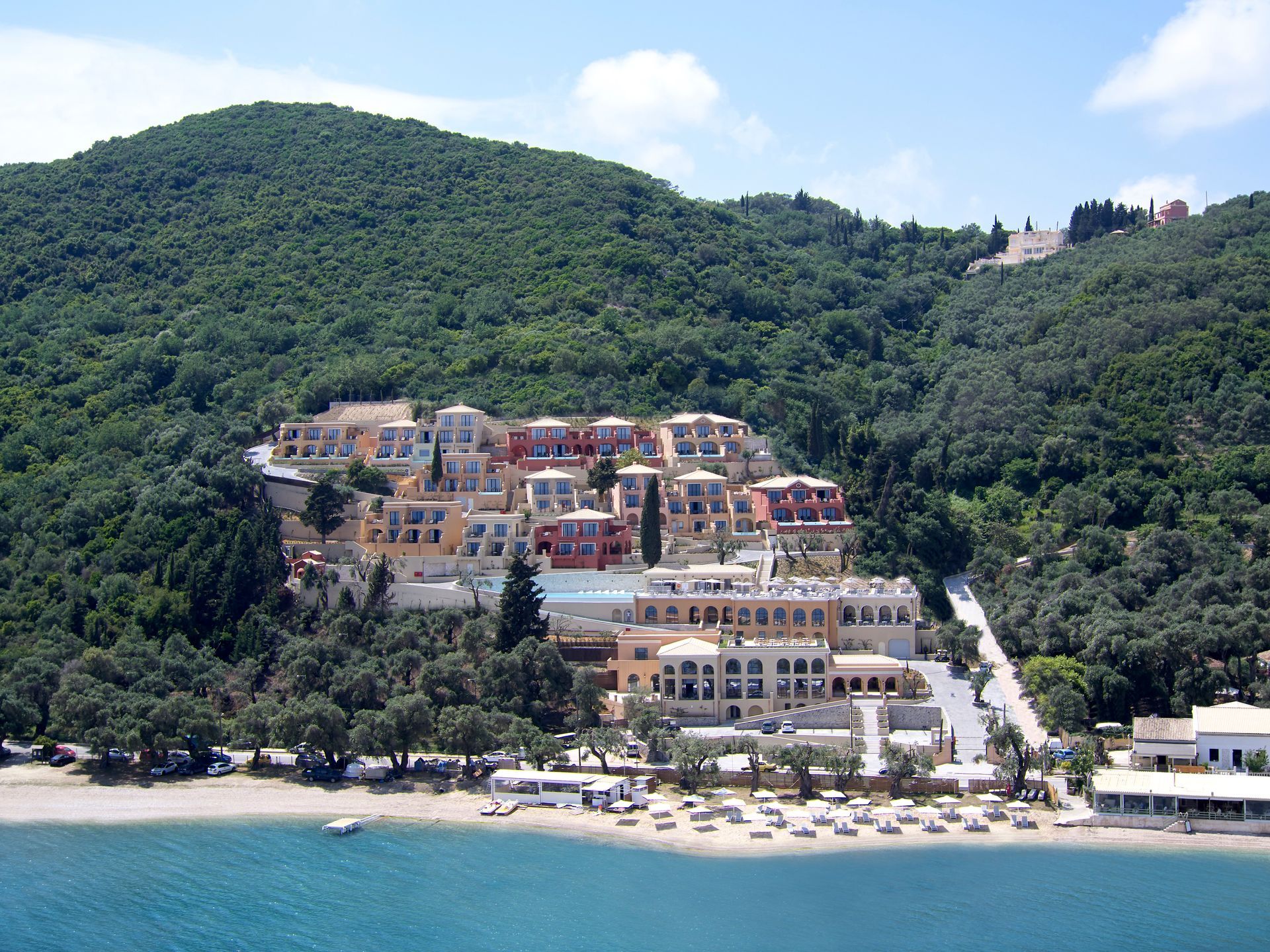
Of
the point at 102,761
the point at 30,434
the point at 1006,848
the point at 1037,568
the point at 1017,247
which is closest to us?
the point at 1006,848

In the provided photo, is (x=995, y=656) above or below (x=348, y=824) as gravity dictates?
above

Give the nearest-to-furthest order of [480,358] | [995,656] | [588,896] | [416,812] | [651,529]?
1. [588,896]
2. [416,812]
3. [995,656]
4. [651,529]
5. [480,358]

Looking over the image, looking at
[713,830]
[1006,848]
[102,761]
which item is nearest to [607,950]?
[713,830]

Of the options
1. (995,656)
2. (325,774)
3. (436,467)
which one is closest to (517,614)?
(325,774)

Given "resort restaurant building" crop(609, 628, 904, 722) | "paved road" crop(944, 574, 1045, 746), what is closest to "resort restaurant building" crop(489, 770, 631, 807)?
"resort restaurant building" crop(609, 628, 904, 722)

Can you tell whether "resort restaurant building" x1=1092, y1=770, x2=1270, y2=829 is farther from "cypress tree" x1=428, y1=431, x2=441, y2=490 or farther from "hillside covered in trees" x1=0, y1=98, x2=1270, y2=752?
"cypress tree" x1=428, y1=431, x2=441, y2=490

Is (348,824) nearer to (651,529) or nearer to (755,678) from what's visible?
(755,678)

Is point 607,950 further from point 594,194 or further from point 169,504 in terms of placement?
point 594,194
